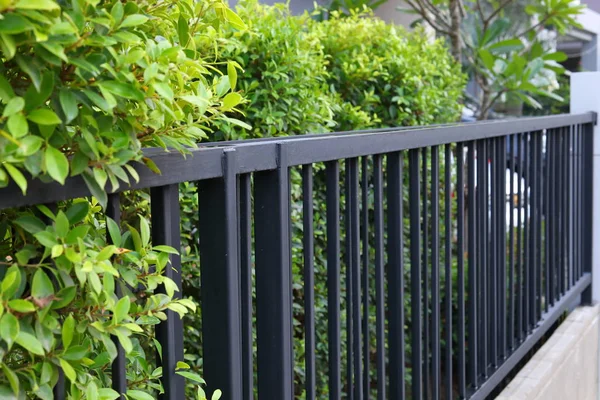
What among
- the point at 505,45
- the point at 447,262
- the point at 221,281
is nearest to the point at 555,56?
the point at 505,45

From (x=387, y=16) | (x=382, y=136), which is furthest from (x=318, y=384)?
(x=387, y=16)

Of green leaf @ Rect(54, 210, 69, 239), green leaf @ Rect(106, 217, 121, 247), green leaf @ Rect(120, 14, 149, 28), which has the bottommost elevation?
green leaf @ Rect(106, 217, 121, 247)

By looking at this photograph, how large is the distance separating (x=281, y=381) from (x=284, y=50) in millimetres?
1629

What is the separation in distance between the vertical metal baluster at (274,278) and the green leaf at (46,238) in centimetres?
75

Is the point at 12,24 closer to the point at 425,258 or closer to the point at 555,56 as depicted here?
the point at 425,258

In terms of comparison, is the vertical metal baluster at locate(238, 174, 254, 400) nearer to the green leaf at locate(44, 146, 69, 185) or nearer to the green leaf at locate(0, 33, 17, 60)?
the green leaf at locate(44, 146, 69, 185)

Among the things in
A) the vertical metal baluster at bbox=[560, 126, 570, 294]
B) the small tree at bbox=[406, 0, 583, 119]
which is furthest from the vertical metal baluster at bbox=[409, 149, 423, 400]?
the small tree at bbox=[406, 0, 583, 119]

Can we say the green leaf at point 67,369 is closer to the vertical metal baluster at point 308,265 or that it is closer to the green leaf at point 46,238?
the green leaf at point 46,238

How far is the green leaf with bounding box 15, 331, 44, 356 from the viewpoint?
103 centimetres

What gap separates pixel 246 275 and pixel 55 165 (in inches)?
30.7

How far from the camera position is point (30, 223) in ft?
3.77

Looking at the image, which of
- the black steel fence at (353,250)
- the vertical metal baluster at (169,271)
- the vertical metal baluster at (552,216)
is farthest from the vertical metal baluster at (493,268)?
the vertical metal baluster at (169,271)

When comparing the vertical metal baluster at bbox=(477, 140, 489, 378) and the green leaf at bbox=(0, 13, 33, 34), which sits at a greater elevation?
the green leaf at bbox=(0, 13, 33, 34)

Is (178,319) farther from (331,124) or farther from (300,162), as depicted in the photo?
(331,124)
